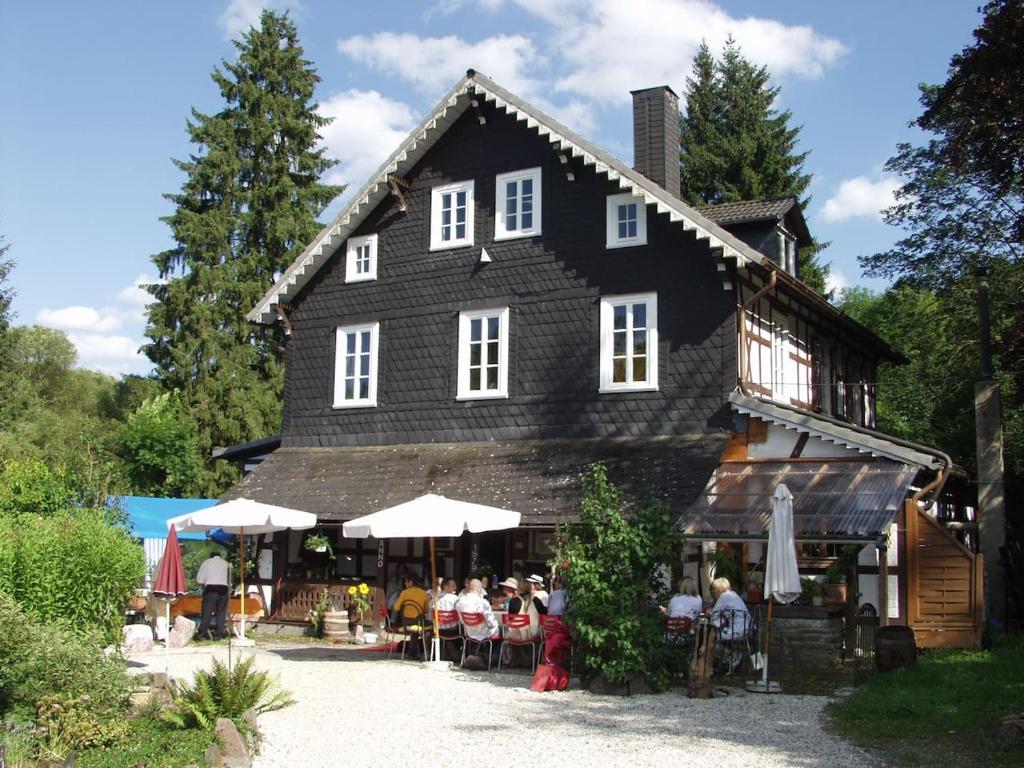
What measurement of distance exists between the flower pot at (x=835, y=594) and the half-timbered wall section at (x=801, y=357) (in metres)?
3.68

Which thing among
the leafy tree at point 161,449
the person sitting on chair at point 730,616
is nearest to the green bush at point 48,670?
the person sitting on chair at point 730,616

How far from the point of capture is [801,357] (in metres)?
21.6

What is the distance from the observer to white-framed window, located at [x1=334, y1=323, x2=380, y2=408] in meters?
22.0

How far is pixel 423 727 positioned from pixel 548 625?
10.9 ft

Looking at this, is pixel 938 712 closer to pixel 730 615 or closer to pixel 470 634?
pixel 730 615

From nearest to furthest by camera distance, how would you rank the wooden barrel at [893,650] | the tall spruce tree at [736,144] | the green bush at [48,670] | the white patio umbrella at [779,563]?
the green bush at [48,670]
the white patio umbrella at [779,563]
the wooden barrel at [893,650]
the tall spruce tree at [736,144]

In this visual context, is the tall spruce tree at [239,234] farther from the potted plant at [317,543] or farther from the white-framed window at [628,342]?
the white-framed window at [628,342]

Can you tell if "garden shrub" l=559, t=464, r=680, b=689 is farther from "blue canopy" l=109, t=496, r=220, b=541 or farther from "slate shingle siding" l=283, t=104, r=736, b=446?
"blue canopy" l=109, t=496, r=220, b=541

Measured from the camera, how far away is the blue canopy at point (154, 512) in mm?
23953

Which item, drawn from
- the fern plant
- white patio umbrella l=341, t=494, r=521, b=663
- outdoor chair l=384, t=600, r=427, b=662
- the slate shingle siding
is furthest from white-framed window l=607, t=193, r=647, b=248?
the fern plant

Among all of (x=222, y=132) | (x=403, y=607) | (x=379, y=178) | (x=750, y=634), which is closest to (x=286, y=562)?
(x=403, y=607)

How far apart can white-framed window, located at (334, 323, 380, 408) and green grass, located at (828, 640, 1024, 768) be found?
39.9 ft

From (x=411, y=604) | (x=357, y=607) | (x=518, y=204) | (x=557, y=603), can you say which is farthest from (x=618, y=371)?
(x=357, y=607)

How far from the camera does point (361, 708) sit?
11414 millimetres
